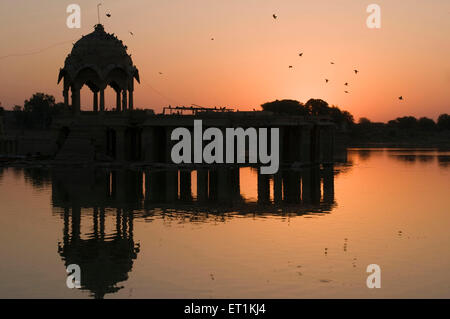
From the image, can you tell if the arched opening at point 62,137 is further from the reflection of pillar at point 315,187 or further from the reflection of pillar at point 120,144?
the reflection of pillar at point 315,187

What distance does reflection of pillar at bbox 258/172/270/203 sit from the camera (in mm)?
43219

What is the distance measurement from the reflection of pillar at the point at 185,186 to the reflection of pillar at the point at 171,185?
0.41m

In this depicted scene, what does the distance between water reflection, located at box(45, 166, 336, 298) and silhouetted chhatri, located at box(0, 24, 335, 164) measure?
812 cm

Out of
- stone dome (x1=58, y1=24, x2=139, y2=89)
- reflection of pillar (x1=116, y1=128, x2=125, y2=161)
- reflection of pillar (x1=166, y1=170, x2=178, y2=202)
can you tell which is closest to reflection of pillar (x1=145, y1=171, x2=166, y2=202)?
reflection of pillar (x1=166, y1=170, x2=178, y2=202)

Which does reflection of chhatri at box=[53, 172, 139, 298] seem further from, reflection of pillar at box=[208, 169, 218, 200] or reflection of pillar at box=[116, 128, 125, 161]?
reflection of pillar at box=[116, 128, 125, 161]

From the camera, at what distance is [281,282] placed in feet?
64.7

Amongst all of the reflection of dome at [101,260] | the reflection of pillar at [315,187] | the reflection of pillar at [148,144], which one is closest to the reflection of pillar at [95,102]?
the reflection of pillar at [148,144]

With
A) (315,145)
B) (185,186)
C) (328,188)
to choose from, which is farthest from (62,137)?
(328,188)

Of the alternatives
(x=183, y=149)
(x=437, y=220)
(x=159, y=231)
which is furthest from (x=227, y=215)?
(x=183, y=149)

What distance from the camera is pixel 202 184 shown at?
5316 cm

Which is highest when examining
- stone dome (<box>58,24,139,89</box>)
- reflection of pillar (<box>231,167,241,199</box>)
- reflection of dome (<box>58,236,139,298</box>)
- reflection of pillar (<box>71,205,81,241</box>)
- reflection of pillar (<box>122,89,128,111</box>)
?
stone dome (<box>58,24,139,89</box>)

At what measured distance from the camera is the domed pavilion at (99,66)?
263ft

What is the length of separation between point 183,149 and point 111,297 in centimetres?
6261
